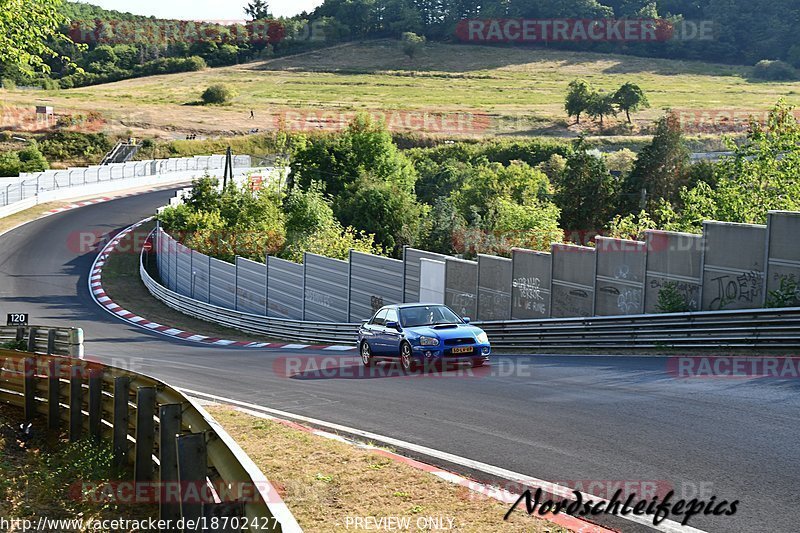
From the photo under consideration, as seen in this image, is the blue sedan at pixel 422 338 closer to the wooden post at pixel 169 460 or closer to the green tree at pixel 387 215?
the wooden post at pixel 169 460

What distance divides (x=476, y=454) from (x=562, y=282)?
14.1 meters

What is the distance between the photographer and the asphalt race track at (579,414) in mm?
9148

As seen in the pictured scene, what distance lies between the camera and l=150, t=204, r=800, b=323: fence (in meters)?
19.5

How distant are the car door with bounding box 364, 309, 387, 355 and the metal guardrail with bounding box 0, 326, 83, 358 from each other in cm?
637

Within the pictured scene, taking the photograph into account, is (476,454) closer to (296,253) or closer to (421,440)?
(421,440)

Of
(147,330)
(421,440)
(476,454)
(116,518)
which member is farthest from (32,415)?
(147,330)

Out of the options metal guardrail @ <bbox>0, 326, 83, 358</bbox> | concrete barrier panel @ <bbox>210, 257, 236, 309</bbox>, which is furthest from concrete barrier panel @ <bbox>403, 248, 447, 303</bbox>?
concrete barrier panel @ <bbox>210, 257, 236, 309</bbox>

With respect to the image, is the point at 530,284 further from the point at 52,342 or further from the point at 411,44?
the point at 411,44

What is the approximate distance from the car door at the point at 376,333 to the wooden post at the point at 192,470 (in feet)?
41.3

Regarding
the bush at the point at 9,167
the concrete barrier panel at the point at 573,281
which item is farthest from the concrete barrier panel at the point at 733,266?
the bush at the point at 9,167

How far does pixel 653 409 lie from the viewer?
1255 cm

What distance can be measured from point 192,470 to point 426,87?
160 meters

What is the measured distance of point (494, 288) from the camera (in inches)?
1030

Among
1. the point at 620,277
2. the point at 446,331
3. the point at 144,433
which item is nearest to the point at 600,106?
the point at 620,277
